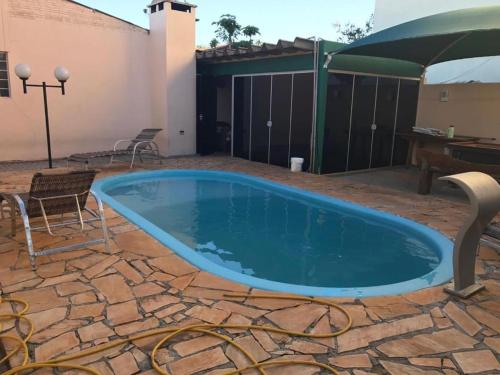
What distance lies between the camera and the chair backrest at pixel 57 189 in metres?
3.95

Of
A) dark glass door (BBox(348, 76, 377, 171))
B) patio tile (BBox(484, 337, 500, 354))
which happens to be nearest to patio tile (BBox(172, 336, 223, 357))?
patio tile (BBox(484, 337, 500, 354))

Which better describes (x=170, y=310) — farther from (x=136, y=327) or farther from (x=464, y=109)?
(x=464, y=109)

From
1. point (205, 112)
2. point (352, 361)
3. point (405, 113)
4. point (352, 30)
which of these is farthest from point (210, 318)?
point (352, 30)

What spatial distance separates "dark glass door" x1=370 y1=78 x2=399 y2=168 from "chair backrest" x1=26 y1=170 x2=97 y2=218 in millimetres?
7133

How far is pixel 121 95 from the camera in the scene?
10797 mm

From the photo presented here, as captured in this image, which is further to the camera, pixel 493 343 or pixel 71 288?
pixel 71 288

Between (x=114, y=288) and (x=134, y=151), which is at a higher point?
(x=134, y=151)

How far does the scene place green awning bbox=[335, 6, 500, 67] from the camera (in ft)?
18.0

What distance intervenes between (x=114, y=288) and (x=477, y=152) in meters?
6.69

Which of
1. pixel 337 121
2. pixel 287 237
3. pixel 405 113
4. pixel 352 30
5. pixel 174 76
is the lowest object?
pixel 287 237

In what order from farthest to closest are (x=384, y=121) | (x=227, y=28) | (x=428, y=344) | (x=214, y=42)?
(x=227, y=28) < (x=214, y=42) < (x=384, y=121) < (x=428, y=344)

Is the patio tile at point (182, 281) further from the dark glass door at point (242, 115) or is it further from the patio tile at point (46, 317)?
the dark glass door at point (242, 115)

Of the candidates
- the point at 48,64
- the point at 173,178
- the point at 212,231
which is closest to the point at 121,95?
the point at 48,64

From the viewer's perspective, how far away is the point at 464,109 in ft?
30.0
